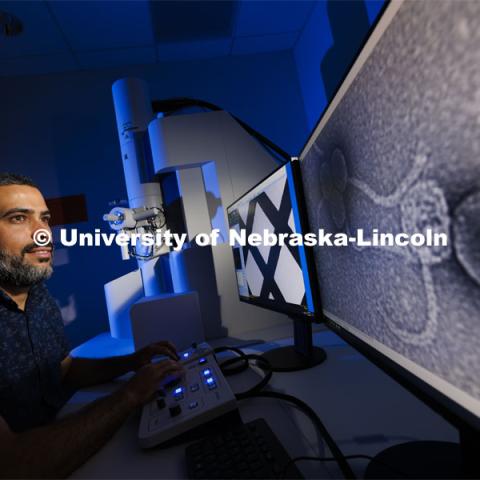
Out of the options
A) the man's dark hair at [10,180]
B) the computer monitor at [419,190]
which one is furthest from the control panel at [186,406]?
the man's dark hair at [10,180]

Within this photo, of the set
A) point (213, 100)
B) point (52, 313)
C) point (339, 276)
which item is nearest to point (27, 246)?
point (52, 313)

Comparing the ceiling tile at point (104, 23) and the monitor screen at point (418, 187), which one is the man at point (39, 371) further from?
the ceiling tile at point (104, 23)

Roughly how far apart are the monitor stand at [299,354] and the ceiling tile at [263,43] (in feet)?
6.27

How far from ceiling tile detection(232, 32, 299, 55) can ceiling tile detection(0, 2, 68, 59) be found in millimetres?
1016

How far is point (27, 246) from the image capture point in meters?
1.01

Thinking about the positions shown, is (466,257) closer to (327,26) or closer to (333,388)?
(333,388)

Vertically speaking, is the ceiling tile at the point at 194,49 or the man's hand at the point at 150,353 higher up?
the ceiling tile at the point at 194,49

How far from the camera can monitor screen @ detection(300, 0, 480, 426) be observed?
9.8 inches

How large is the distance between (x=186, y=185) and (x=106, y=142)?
106cm

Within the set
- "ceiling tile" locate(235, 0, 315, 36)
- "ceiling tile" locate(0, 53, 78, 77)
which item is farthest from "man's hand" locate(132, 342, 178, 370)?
"ceiling tile" locate(0, 53, 78, 77)

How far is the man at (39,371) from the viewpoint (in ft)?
1.72

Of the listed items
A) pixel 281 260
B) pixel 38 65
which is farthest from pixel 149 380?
pixel 38 65

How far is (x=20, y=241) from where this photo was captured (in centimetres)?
101

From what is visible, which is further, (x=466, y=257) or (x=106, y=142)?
(x=106, y=142)
